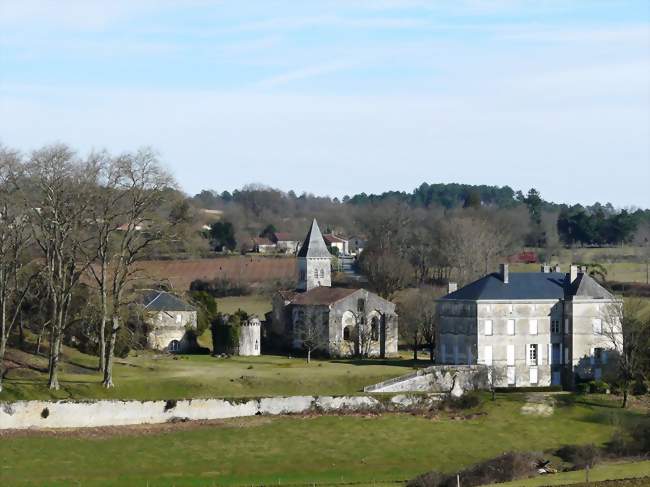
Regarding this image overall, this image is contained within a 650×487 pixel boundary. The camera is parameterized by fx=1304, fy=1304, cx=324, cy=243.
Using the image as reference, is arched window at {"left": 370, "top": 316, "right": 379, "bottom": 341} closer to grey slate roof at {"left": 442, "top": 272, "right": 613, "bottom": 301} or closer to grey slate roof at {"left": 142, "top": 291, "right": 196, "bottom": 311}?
grey slate roof at {"left": 442, "top": 272, "right": 613, "bottom": 301}

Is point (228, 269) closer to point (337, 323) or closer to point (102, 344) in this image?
point (337, 323)

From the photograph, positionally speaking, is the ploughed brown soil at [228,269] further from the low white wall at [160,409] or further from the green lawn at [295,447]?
the green lawn at [295,447]

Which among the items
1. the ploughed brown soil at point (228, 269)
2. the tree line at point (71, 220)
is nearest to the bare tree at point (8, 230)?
the tree line at point (71, 220)

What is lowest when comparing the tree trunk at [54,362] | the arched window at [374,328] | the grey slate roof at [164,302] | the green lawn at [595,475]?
the green lawn at [595,475]

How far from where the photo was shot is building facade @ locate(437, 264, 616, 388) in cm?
6994

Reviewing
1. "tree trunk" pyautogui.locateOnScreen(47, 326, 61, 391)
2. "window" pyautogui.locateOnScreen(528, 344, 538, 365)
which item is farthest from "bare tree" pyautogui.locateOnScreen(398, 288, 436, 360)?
"tree trunk" pyautogui.locateOnScreen(47, 326, 61, 391)

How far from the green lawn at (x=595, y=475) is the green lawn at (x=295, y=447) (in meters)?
6.38

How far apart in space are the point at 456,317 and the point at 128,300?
59.0ft

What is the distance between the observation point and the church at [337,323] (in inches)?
3125

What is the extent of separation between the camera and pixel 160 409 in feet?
188

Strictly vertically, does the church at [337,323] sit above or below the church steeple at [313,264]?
below

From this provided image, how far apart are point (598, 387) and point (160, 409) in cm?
2280

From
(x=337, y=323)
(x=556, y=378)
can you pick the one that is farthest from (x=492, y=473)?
(x=337, y=323)

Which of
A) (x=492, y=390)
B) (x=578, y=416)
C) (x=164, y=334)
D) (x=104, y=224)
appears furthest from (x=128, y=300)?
(x=578, y=416)
